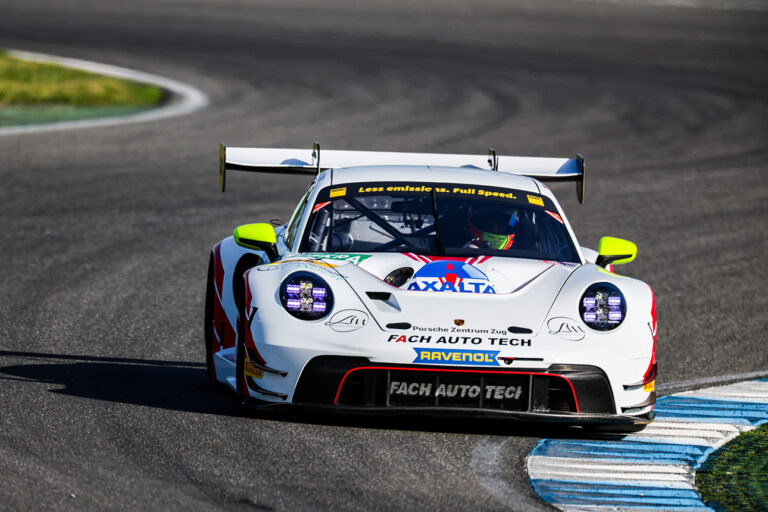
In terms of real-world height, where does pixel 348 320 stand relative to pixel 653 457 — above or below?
above

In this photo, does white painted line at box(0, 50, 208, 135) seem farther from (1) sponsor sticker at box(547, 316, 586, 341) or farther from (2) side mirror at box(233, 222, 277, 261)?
(1) sponsor sticker at box(547, 316, 586, 341)

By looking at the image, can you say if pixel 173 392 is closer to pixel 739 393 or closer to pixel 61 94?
pixel 739 393

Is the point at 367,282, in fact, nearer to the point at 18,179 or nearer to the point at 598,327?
the point at 598,327

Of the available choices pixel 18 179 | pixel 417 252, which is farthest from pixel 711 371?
pixel 18 179

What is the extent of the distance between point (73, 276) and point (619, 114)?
41.4 ft

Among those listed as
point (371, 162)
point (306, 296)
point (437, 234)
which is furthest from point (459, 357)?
point (371, 162)

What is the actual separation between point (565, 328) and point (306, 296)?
1.17 meters

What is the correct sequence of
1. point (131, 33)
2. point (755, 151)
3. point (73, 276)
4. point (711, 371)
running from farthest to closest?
point (131, 33) < point (755, 151) < point (73, 276) < point (711, 371)

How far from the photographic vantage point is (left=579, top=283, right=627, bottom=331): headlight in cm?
614

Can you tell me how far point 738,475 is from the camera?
18.7 feet

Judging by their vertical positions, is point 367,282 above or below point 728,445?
above

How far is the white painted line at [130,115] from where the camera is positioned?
57.4 feet

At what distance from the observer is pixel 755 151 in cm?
1778

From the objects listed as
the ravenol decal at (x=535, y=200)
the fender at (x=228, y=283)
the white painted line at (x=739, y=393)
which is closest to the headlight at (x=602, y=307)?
the ravenol decal at (x=535, y=200)
